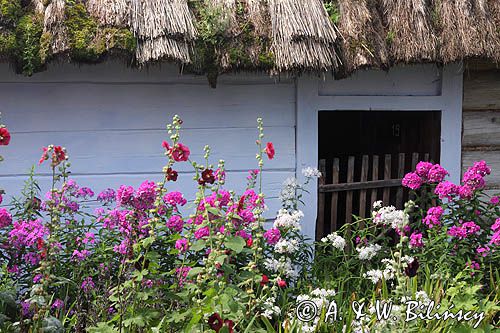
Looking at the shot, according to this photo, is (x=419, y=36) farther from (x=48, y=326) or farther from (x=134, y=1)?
(x=48, y=326)

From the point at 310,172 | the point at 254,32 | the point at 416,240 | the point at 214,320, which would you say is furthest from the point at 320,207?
the point at 214,320

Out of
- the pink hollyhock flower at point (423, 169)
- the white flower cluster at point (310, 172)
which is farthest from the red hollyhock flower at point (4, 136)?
the pink hollyhock flower at point (423, 169)

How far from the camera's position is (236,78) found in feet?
13.0

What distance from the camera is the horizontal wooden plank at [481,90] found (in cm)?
437

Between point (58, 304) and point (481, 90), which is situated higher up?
point (481, 90)

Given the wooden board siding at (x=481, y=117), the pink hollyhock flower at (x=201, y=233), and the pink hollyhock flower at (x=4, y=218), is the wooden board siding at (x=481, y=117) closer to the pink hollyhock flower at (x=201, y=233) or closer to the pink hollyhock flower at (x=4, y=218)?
the pink hollyhock flower at (x=201, y=233)

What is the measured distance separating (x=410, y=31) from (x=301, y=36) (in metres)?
0.73

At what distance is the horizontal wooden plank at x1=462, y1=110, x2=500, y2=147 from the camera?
172 inches

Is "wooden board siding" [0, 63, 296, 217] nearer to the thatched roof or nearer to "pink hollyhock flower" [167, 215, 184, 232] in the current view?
the thatched roof

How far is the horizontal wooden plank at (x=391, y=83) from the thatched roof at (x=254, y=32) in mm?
356

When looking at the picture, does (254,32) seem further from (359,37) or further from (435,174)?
(435,174)

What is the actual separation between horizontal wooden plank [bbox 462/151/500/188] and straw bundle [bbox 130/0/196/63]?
214 cm

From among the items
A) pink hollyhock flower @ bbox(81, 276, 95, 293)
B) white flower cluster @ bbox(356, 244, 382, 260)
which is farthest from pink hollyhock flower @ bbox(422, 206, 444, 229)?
pink hollyhock flower @ bbox(81, 276, 95, 293)

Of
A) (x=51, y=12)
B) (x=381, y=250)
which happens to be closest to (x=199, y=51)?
(x=51, y=12)
